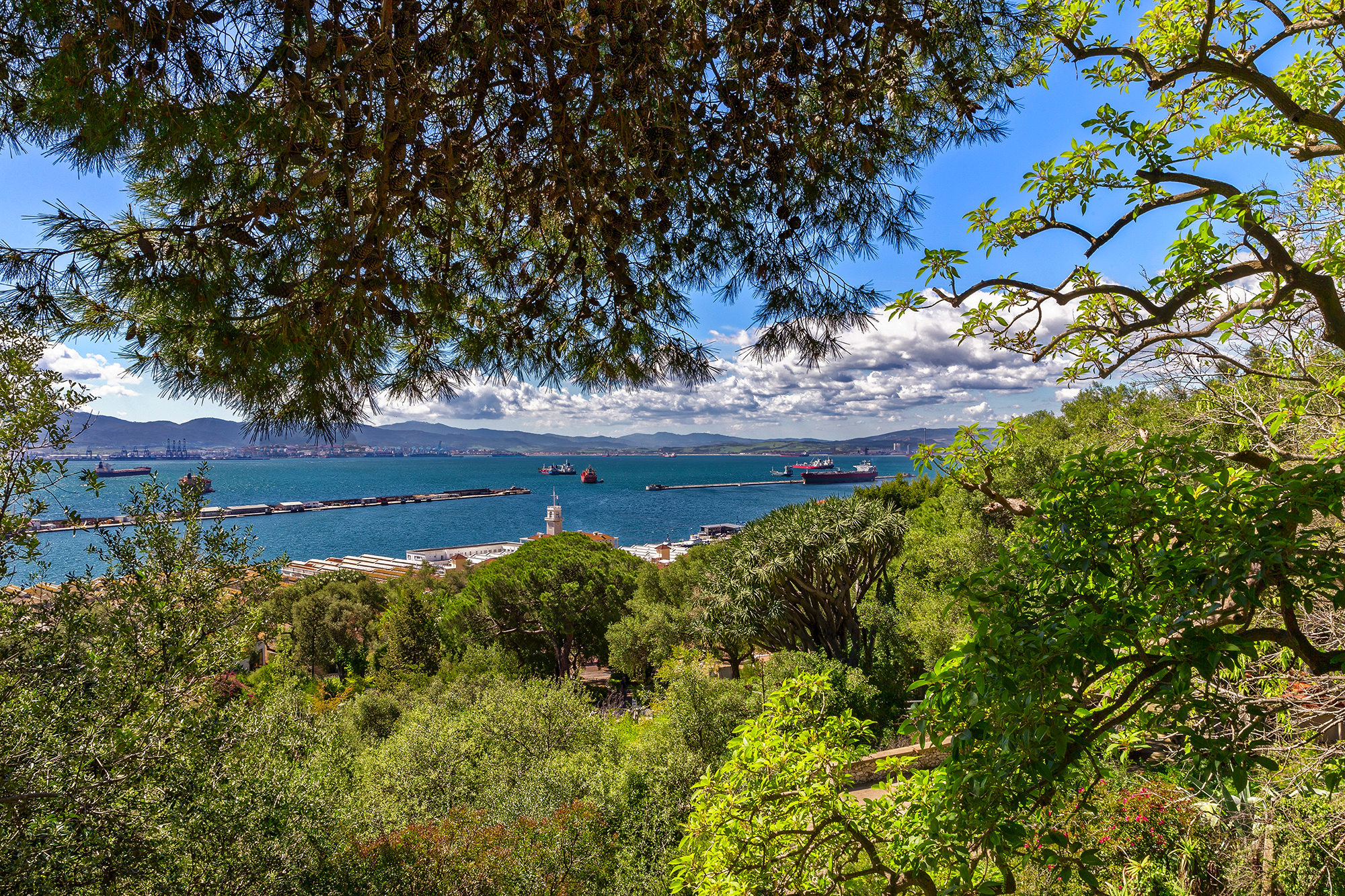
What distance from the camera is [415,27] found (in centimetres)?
232

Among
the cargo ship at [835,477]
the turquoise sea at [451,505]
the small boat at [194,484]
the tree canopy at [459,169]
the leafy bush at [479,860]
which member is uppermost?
the tree canopy at [459,169]

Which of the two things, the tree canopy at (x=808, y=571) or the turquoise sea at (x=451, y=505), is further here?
the turquoise sea at (x=451, y=505)

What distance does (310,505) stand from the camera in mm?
85375

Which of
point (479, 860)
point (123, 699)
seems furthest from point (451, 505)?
point (123, 699)

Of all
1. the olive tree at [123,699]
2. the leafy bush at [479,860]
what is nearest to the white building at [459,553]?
the leafy bush at [479,860]

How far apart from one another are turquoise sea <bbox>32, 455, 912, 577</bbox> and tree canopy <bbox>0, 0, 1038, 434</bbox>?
33.0m

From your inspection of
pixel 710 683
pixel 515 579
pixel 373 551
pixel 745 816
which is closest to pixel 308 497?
pixel 373 551

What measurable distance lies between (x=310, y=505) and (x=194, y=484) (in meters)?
93.5

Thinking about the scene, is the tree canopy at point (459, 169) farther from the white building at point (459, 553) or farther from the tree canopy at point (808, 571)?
the white building at point (459, 553)

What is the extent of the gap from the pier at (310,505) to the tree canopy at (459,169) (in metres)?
2.49

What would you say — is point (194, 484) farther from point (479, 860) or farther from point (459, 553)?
point (459, 553)

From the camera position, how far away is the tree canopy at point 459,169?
81.7 inches

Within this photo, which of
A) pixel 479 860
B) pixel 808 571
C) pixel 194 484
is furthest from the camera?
pixel 808 571

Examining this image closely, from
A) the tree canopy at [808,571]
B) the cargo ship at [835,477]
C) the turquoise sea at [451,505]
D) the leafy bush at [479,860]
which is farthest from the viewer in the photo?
A: the cargo ship at [835,477]
